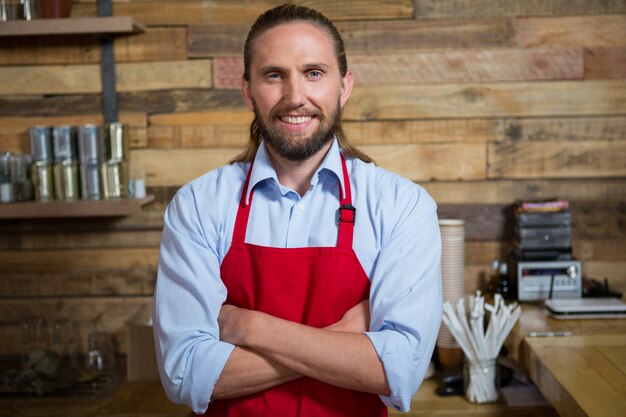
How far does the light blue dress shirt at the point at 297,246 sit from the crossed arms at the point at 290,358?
0.08 ft

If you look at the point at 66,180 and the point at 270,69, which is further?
the point at 66,180

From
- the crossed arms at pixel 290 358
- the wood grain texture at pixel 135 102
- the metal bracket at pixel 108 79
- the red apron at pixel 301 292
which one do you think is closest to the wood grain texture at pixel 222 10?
the metal bracket at pixel 108 79

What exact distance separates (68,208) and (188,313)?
131 centimetres

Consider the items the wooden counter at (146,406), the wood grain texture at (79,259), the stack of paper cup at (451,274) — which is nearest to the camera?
the wooden counter at (146,406)

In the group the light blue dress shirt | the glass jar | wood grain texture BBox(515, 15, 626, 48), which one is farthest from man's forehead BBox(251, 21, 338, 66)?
wood grain texture BBox(515, 15, 626, 48)

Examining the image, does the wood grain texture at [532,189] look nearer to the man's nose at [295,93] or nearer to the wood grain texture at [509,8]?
the wood grain texture at [509,8]

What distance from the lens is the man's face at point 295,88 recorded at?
1.47 meters

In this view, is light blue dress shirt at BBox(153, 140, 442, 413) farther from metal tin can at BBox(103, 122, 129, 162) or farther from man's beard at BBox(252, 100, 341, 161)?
metal tin can at BBox(103, 122, 129, 162)

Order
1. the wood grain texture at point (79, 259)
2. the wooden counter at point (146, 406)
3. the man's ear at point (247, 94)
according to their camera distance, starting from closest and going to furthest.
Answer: the man's ear at point (247, 94), the wooden counter at point (146, 406), the wood grain texture at point (79, 259)

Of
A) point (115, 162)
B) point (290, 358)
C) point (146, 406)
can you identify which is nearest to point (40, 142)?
point (115, 162)

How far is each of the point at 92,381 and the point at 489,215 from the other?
5.24 feet

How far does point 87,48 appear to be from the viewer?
110 inches

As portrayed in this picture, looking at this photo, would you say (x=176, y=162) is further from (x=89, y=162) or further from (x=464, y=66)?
(x=464, y=66)

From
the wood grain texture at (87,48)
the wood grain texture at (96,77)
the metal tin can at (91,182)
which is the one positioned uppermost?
the wood grain texture at (87,48)
